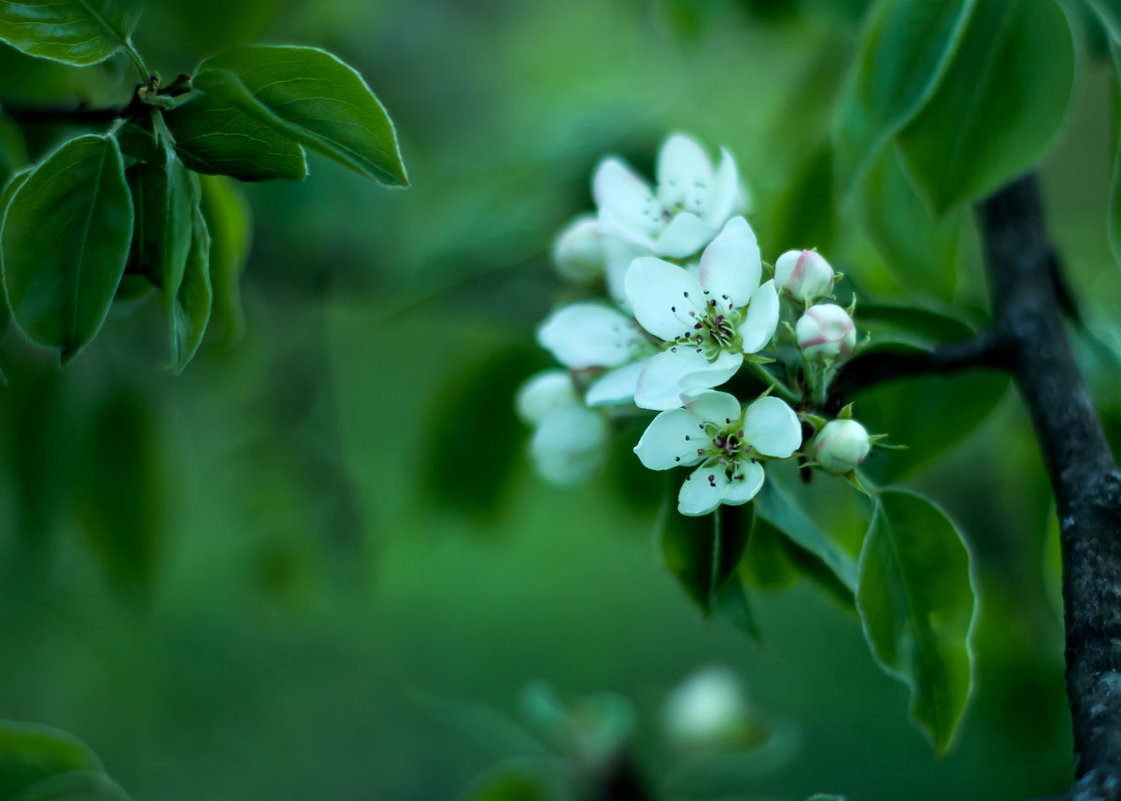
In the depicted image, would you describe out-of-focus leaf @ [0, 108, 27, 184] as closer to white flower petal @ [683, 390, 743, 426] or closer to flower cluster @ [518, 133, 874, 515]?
flower cluster @ [518, 133, 874, 515]

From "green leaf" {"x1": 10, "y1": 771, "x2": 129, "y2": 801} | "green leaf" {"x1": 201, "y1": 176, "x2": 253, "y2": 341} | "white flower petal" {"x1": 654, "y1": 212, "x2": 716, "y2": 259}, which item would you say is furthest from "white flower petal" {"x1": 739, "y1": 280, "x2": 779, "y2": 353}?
"green leaf" {"x1": 10, "y1": 771, "x2": 129, "y2": 801}

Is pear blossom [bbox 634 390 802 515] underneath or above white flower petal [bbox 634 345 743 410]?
underneath

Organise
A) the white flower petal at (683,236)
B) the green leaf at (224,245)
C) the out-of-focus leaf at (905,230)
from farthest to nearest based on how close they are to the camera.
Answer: the out-of-focus leaf at (905,230)
the green leaf at (224,245)
the white flower petal at (683,236)

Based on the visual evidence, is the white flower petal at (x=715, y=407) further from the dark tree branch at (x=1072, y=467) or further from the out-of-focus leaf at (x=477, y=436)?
the out-of-focus leaf at (x=477, y=436)

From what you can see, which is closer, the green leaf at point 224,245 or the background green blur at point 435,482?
the green leaf at point 224,245

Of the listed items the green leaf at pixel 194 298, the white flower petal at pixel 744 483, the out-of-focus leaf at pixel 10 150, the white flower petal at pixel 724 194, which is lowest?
the white flower petal at pixel 744 483

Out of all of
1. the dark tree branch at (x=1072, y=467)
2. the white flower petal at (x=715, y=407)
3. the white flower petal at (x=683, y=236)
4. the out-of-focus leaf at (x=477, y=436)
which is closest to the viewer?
the dark tree branch at (x=1072, y=467)

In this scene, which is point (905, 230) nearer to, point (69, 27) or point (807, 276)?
point (807, 276)

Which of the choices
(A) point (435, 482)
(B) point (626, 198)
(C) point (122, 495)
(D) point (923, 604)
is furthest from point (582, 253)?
(C) point (122, 495)

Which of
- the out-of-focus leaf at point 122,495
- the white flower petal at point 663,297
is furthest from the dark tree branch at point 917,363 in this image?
the out-of-focus leaf at point 122,495
